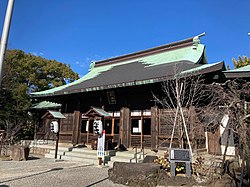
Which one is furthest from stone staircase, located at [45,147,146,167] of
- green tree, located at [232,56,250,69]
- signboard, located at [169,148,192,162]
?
green tree, located at [232,56,250,69]

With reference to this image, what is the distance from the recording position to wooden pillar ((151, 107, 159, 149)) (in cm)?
1124

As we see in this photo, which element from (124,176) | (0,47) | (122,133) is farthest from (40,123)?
(0,47)

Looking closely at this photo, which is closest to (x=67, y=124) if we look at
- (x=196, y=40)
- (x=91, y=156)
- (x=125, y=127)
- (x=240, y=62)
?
(x=125, y=127)

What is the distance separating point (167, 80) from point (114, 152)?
4.80m

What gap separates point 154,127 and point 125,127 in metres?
1.96

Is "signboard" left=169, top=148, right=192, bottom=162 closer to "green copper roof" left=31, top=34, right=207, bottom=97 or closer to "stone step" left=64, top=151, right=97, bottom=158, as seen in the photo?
"green copper roof" left=31, top=34, right=207, bottom=97

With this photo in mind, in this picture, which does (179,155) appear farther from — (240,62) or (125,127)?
(240,62)

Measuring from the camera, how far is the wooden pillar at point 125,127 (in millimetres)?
12295

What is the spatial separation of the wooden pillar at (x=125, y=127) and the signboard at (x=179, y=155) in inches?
235

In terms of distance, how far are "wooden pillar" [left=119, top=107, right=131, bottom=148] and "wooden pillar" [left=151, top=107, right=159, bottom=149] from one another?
1614 millimetres

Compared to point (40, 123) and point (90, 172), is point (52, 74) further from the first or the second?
point (90, 172)

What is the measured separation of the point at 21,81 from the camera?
22.1m

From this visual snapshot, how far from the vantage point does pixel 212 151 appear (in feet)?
35.9

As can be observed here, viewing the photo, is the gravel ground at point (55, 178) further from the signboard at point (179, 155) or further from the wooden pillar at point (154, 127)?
the wooden pillar at point (154, 127)
